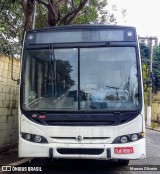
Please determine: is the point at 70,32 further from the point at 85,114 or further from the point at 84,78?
the point at 85,114

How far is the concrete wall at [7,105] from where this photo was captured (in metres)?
9.15

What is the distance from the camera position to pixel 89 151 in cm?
646

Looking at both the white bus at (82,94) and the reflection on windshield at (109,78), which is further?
the reflection on windshield at (109,78)

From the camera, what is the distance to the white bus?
6480mm

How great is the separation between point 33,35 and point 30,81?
1018mm

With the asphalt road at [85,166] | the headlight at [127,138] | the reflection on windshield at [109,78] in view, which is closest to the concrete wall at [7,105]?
the asphalt road at [85,166]

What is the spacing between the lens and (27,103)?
677cm

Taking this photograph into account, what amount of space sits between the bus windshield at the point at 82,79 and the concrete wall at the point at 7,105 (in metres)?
2.40

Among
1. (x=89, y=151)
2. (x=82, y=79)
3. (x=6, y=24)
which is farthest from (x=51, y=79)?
(x=6, y=24)

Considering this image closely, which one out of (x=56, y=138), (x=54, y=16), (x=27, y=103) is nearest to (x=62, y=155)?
(x=56, y=138)

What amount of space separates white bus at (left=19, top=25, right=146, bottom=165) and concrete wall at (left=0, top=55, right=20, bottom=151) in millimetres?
2327

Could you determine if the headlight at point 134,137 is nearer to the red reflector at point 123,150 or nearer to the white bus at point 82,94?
the white bus at point 82,94

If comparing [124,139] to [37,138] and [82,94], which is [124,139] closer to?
[82,94]

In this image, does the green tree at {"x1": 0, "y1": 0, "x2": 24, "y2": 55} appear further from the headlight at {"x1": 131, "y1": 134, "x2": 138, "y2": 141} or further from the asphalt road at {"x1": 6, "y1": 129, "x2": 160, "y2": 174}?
the headlight at {"x1": 131, "y1": 134, "x2": 138, "y2": 141}
